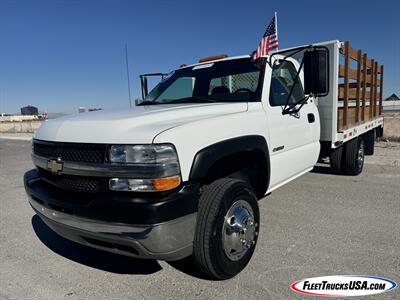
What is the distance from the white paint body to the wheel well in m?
0.15

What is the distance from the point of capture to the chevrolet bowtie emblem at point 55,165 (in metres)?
2.37

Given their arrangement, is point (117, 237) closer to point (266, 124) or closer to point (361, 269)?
point (266, 124)

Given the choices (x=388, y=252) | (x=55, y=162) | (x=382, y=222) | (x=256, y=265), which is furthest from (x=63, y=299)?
(x=382, y=222)

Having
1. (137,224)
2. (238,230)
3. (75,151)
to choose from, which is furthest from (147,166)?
(238,230)

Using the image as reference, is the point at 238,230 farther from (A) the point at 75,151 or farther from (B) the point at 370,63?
(B) the point at 370,63

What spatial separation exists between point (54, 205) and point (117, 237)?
0.69 meters

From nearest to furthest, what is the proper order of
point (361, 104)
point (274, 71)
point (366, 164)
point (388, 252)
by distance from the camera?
point (388, 252), point (274, 71), point (361, 104), point (366, 164)

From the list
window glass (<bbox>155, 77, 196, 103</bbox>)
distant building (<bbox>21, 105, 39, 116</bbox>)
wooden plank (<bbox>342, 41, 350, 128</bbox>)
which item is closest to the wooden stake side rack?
wooden plank (<bbox>342, 41, 350, 128</bbox>)

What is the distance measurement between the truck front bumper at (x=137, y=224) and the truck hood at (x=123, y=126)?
41 centimetres

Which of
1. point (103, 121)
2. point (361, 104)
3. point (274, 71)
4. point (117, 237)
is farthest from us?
point (361, 104)

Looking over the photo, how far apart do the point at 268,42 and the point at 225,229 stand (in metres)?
2.27

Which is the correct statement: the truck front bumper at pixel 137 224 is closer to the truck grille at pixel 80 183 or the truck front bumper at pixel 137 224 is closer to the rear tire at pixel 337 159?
the truck grille at pixel 80 183

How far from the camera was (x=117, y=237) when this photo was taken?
2.06 m

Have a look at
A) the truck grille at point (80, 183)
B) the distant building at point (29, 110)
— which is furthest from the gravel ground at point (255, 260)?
the distant building at point (29, 110)
